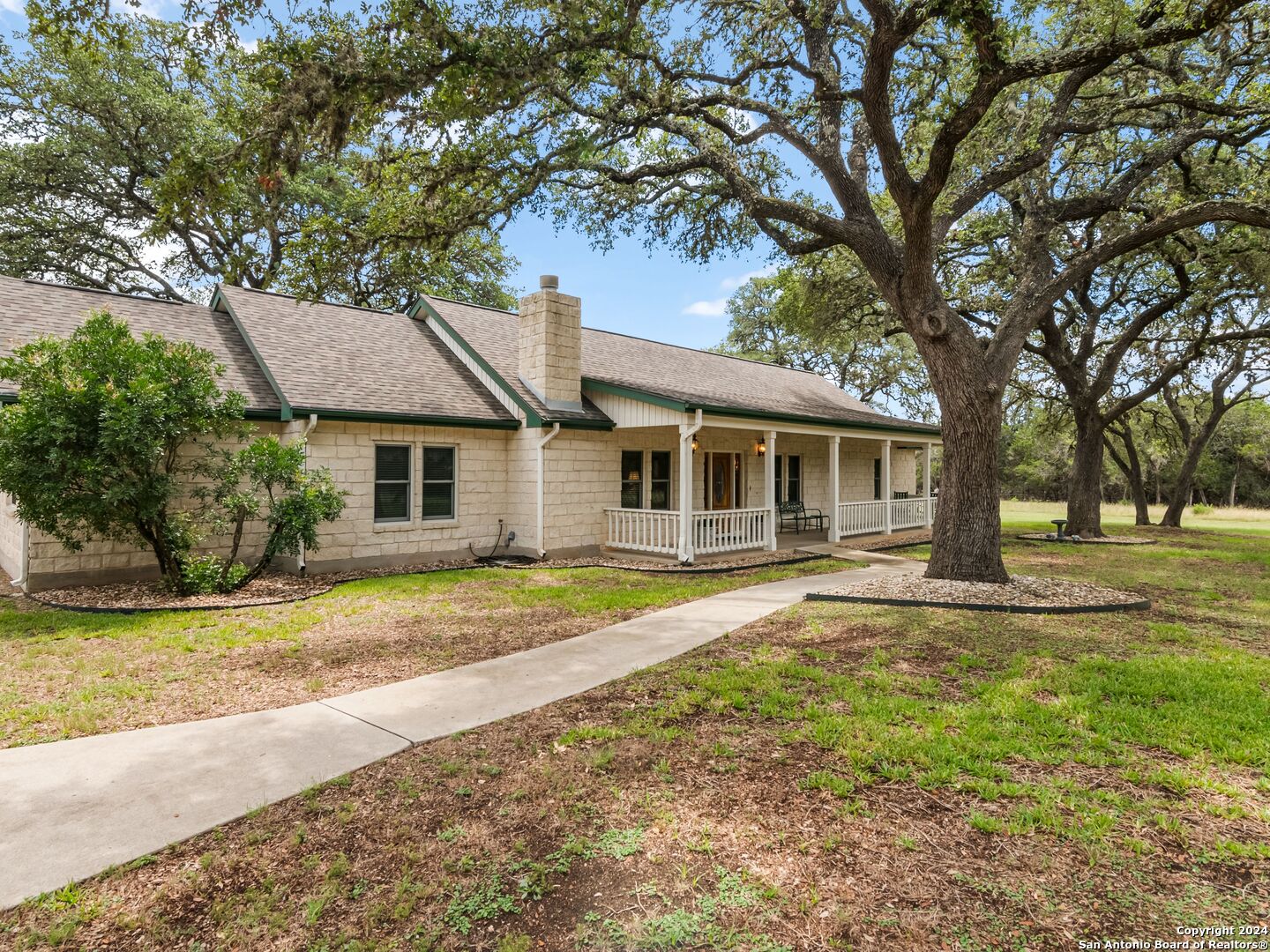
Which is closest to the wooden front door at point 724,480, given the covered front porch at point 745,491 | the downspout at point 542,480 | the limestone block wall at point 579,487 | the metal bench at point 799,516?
the covered front porch at point 745,491

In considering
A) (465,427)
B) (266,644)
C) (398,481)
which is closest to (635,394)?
(465,427)

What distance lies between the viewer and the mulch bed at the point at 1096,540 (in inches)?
652

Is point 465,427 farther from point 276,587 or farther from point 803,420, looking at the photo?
point 803,420

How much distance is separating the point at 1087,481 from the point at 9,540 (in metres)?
23.7

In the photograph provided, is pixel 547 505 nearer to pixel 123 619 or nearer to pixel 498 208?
pixel 498 208

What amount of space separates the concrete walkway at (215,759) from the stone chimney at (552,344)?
753 cm

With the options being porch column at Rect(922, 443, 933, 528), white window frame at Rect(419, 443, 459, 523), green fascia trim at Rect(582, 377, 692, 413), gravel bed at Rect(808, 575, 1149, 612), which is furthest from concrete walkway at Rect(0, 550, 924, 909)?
porch column at Rect(922, 443, 933, 528)

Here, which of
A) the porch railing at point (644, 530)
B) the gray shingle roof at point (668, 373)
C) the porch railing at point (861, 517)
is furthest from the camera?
the porch railing at point (861, 517)

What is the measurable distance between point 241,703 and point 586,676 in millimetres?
2684

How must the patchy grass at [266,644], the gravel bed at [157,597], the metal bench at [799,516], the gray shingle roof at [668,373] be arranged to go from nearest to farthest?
the patchy grass at [266,644] < the gravel bed at [157,597] < the gray shingle roof at [668,373] < the metal bench at [799,516]

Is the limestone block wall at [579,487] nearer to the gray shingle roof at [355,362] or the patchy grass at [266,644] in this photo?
the gray shingle roof at [355,362]

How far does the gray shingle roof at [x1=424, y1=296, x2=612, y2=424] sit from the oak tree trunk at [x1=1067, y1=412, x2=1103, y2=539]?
540 inches

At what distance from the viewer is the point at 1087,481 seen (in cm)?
1784

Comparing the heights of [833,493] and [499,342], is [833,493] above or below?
below
